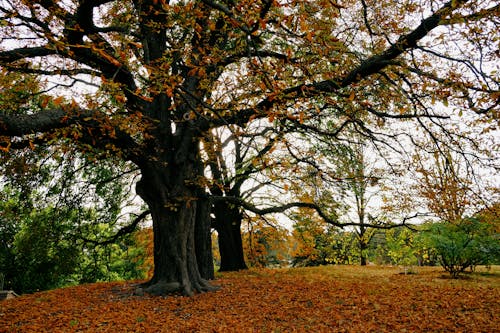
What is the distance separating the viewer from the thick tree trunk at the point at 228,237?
13.8 metres

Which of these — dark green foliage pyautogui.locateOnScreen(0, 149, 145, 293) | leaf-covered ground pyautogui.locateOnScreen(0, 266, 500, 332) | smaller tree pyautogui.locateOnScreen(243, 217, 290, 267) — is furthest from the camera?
smaller tree pyautogui.locateOnScreen(243, 217, 290, 267)

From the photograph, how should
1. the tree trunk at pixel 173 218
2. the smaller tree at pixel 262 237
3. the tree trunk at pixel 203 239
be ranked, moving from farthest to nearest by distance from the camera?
the smaller tree at pixel 262 237, the tree trunk at pixel 203 239, the tree trunk at pixel 173 218

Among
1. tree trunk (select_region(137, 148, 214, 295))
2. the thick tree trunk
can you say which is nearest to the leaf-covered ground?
tree trunk (select_region(137, 148, 214, 295))

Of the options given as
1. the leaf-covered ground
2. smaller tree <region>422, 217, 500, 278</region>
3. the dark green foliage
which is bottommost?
the leaf-covered ground

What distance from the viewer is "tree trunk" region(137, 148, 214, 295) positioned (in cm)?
798

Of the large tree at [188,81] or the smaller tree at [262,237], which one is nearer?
the large tree at [188,81]

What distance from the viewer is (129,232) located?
38.8 feet

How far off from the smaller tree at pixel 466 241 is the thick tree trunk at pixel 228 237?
694 centimetres

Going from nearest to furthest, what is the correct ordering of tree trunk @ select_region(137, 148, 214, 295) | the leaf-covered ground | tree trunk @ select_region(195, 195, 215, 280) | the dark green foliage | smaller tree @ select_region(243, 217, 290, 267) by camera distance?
1. the leaf-covered ground
2. tree trunk @ select_region(137, 148, 214, 295)
3. the dark green foliage
4. tree trunk @ select_region(195, 195, 215, 280)
5. smaller tree @ select_region(243, 217, 290, 267)

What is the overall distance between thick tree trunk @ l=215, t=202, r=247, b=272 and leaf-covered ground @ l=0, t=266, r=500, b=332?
17.5ft

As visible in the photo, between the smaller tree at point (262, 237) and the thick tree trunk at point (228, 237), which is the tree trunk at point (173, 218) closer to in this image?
the smaller tree at point (262, 237)

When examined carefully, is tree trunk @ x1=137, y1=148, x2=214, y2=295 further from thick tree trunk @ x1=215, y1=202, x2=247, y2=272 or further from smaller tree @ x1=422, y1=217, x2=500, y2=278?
smaller tree @ x1=422, y1=217, x2=500, y2=278

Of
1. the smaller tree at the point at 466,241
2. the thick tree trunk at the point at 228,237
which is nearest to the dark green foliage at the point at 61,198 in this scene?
the thick tree trunk at the point at 228,237

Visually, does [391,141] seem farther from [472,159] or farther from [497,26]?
[497,26]
